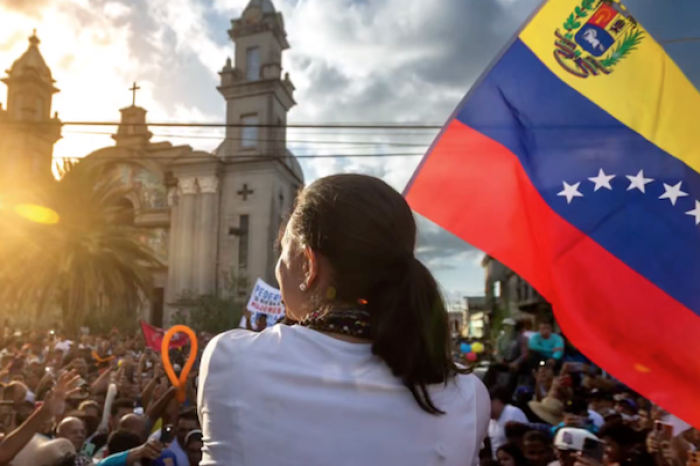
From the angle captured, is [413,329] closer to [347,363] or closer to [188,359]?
[347,363]

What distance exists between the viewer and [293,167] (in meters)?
45.6

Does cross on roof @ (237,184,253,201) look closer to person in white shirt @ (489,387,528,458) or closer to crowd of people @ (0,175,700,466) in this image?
person in white shirt @ (489,387,528,458)

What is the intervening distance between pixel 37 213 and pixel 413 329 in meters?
22.2

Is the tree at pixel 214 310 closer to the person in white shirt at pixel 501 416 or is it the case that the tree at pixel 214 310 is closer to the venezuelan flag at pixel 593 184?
the person in white shirt at pixel 501 416

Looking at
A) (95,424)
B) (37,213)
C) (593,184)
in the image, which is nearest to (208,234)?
(37,213)

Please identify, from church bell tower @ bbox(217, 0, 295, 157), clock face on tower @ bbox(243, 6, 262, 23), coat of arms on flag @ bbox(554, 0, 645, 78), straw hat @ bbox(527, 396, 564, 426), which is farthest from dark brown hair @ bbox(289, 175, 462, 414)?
clock face on tower @ bbox(243, 6, 262, 23)

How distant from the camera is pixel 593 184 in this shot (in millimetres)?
3410

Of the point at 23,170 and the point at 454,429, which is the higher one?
the point at 23,170

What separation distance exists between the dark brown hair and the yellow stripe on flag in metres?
2.57

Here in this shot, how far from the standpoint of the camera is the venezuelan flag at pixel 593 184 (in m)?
3.03

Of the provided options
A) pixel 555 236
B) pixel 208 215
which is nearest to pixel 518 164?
pixel 555 236

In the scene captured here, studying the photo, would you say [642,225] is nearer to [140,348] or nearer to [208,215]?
[140,348]

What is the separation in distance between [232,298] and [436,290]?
36.4 meters

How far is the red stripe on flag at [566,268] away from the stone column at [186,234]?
37.6 m
